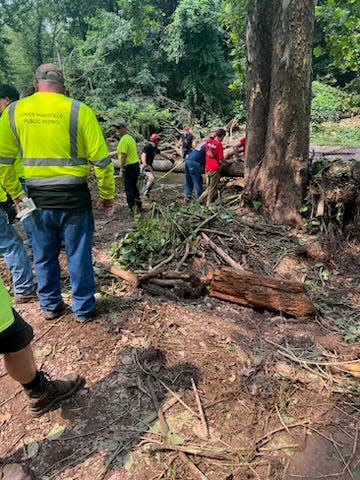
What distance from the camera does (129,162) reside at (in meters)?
7.57

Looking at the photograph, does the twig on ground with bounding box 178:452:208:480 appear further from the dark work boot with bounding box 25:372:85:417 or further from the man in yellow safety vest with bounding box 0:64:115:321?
the man in yellow safety vest with bounding box 0:64:115:321

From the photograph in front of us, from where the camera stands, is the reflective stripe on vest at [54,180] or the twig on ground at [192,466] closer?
the twig on ground at [192,466]

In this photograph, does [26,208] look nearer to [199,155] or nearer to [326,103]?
[199,155]

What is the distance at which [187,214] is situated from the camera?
5855 millimetres

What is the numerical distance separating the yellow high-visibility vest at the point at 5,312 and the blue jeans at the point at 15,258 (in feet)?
6.12

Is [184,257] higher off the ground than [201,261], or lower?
higher

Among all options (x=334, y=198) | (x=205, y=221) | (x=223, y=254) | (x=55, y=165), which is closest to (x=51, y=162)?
(x=55, y=165)

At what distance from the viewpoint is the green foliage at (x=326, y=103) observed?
21325 mm

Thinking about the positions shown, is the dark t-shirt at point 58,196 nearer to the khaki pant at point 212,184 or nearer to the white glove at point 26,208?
the white glove at point 26,208

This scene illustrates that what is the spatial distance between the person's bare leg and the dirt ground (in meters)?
0.40

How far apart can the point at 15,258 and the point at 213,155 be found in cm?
523

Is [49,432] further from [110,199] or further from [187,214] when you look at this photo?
[187,214]

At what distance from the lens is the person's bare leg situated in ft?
7.28

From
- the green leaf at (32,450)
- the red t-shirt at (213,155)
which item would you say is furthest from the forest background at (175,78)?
the green leaf at (32,450)
